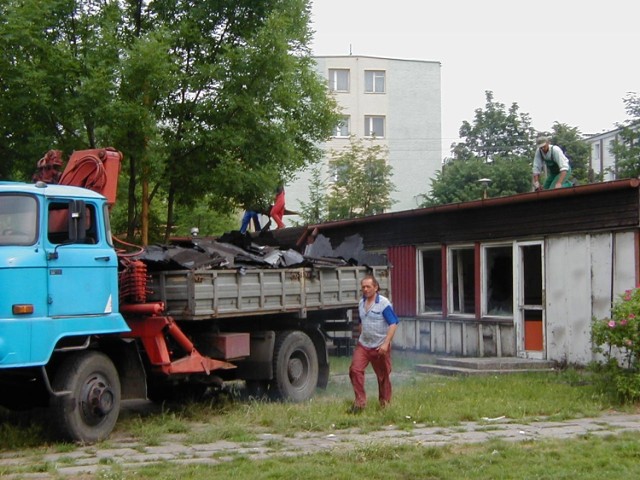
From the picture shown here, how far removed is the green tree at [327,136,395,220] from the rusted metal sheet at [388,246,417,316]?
21555mm

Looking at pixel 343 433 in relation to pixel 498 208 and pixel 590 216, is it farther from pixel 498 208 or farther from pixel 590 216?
pixel 498 208

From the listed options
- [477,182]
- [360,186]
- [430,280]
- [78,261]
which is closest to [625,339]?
[78,261]

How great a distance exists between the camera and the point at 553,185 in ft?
56.7

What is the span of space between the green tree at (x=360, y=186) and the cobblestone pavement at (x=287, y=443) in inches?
1245

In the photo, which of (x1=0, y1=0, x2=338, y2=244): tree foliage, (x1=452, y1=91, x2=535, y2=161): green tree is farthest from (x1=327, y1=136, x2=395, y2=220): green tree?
(x1=0, y1=0, x2=338, y2=244): tree foliage

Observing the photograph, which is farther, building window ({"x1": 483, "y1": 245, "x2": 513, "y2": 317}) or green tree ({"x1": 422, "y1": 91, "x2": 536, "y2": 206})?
green tree ({"x1": 422, "y1": 91, "x2": 536, "y2": 206})

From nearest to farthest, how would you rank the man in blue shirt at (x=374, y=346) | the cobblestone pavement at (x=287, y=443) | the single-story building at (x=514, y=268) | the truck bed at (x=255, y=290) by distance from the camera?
the cobblestone pavement at (x=287, y=443) < the truck bed at (x=255, y=290) < the man in blue shirt at (x=374, y=346) < the single-story building at (x=514, y=268)

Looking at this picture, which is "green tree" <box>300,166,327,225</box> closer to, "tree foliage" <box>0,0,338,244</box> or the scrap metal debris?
"tree foliage" <box>0,0,338,244</box>

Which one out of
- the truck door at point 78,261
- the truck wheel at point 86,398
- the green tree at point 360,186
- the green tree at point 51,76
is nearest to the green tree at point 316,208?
the green tree at point 360,186

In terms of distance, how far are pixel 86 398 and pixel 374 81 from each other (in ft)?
156

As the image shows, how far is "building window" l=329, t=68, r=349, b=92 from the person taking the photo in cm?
5525

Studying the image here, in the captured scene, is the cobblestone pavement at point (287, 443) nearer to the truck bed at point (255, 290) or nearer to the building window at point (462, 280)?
the truck bed at point (255, 290)

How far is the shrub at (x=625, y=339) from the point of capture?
39.7ft

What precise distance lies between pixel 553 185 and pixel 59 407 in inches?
420
